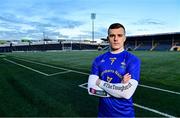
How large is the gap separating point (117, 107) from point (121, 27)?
106cm

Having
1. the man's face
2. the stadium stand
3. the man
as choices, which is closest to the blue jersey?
the man

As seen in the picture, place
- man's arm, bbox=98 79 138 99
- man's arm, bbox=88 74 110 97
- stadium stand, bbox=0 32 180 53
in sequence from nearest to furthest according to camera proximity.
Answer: man's arm, bbox=98 79 138 99, man's arm, bbox=88 74 110 97, stadium stand, bbox=0 32 180 53

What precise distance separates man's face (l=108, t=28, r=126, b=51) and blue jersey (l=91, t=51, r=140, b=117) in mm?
109

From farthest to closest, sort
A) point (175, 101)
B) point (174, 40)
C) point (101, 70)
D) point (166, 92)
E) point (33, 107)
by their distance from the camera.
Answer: point (174, 40)
point (166, 92)
point (175, 101)
point (33, 107)
point (101, 70)

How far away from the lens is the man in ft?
12.8

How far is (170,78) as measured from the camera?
14898mm

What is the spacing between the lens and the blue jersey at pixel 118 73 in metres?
3.94

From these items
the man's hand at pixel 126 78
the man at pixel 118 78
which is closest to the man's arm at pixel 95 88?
the man at pixel 118 78

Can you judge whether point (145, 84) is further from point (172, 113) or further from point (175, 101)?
point (172, 113)

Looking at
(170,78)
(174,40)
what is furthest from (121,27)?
(174,40)

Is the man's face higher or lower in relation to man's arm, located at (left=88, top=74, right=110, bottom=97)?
higher

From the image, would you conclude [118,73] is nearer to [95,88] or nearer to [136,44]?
[95,88]

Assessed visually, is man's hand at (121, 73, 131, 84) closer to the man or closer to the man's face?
the man

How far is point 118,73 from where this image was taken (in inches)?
156
